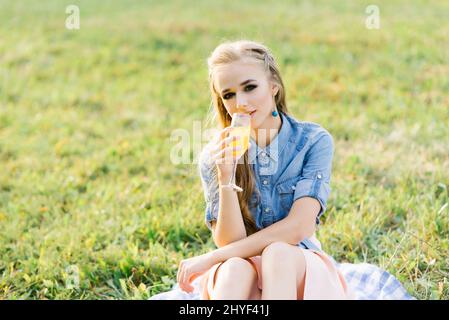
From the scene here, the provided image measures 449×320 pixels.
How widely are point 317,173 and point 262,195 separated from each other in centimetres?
26

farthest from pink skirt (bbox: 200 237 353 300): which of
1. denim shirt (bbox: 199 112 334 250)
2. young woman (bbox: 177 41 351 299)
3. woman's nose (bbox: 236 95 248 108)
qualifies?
woman's nose (bbox: 236 95 248 108)

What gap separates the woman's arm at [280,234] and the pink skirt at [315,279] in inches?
1.7

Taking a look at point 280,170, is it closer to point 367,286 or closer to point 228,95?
point 228,95

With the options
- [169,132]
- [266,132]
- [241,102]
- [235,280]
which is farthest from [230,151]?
[169,132]

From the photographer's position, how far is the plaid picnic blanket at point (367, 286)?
10.2 ft

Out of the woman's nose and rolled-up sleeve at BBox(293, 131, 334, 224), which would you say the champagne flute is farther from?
rolled-up sleeve at BBox(293, 131, 334, 224)

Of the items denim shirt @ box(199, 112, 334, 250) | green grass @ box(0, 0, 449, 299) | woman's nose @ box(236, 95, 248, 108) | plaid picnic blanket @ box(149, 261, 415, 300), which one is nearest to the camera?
woman's nose @ box(236, 95, 248, 108)

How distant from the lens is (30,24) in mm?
9297

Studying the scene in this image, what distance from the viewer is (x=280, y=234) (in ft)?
8.87

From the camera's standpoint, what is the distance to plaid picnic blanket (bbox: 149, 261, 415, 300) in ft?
10.2

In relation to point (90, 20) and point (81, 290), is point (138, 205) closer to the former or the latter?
point (81, 290)

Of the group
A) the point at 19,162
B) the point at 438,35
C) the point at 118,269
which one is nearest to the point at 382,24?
the point at 438,35

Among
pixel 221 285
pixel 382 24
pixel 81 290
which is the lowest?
pixel 81 290

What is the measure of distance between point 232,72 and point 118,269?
1434mm
